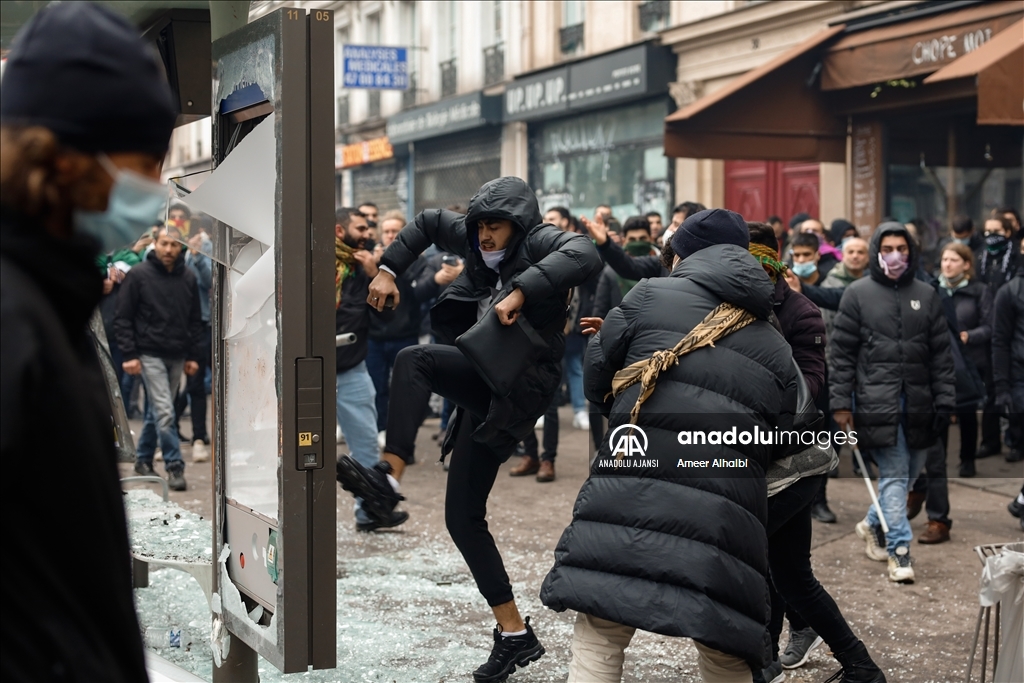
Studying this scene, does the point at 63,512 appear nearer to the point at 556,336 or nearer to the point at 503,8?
the point at 556,336

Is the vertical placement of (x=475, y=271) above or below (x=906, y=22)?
below

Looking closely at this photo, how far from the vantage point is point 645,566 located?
125 inches

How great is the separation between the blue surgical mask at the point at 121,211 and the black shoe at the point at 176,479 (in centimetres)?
803

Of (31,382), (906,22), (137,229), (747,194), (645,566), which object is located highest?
(906,22)

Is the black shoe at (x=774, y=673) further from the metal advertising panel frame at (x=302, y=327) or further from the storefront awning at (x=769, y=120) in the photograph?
the storefront awning at (x=769, y=120)

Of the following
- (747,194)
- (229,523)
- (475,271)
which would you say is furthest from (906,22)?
(229,523)

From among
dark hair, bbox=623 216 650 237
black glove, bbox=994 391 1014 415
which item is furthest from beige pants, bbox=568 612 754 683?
black glove, bbox=994 391 1014 415

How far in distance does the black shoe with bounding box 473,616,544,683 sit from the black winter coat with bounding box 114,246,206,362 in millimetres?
5782

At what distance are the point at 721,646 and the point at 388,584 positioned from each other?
3.43 m

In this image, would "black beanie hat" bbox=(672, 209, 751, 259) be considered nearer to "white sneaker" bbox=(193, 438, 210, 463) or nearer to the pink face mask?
the pink face mask

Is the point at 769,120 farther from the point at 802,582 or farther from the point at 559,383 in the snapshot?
the point at 802,582

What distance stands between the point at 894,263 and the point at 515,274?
303cm

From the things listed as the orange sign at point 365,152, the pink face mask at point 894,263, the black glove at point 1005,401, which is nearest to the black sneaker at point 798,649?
the pink face mask at point 894,263

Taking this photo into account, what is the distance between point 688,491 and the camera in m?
3.23
